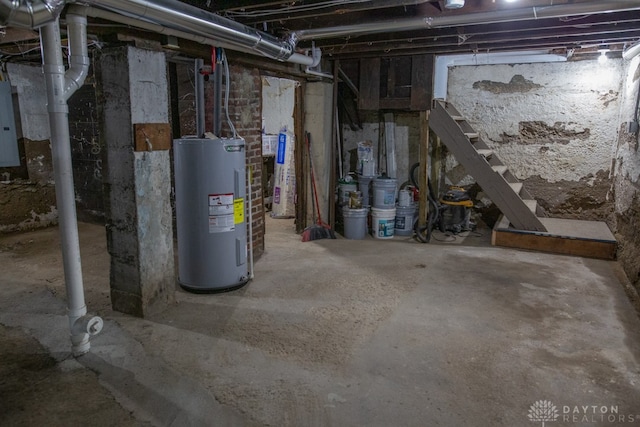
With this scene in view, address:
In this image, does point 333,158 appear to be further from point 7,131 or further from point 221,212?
point 7,131

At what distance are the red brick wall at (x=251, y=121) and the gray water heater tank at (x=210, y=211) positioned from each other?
Answer: 0.67m

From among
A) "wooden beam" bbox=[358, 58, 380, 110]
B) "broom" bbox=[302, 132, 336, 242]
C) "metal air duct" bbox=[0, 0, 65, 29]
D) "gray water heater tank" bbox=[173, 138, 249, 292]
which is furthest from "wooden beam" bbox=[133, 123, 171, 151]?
"wooden beam" bbox=[358, 58, 380, 110]

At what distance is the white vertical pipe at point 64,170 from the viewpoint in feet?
7.64

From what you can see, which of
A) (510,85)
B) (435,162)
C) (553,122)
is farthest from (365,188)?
(553,122)

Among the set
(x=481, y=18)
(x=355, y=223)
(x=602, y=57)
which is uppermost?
(x=602, y=57)

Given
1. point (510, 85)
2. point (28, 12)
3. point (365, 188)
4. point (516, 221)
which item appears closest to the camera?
point (28, 12)

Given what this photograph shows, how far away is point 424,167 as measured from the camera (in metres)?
5.27

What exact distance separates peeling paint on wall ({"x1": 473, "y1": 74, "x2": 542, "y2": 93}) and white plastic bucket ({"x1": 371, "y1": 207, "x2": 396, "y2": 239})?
75.4 inches

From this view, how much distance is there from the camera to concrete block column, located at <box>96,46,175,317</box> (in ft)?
9.42

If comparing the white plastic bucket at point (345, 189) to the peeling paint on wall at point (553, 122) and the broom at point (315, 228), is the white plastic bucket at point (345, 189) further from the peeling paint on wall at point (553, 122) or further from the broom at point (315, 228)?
the peeling paint on wall at point (553, 122)

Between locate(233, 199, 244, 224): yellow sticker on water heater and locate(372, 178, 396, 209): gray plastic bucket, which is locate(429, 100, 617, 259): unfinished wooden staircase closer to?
locate(372, 178, 396, 209): gray plastic bucket

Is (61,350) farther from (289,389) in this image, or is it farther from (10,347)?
(289,389)
